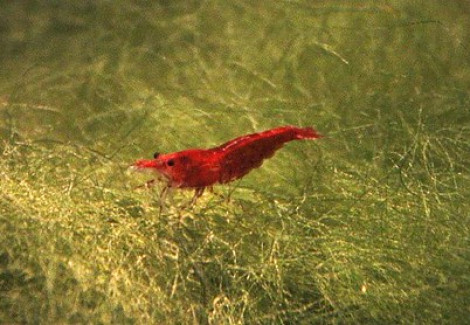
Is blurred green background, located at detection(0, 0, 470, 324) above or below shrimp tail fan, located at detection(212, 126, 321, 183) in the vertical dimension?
below

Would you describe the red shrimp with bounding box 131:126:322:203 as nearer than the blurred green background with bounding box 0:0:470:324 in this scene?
No

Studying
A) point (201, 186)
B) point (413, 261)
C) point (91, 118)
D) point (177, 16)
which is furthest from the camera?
point (177, 16)

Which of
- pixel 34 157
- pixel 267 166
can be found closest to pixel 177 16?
pixel 267 166

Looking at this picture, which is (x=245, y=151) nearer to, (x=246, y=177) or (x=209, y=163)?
(x=209, y=163)

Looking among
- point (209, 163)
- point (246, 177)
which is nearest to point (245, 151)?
point (209, 163)

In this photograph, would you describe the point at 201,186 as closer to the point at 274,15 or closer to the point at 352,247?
the point at 352,247

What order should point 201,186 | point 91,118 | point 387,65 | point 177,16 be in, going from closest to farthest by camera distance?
point 201,186 → point 91,118 → point 387,65 → point 177,16

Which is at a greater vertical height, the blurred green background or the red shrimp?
the red shrimp
